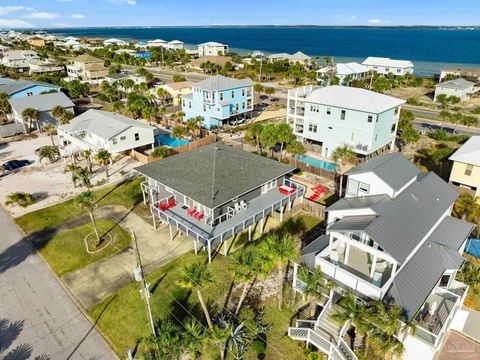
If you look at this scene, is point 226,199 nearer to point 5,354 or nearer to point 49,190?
point 5,354

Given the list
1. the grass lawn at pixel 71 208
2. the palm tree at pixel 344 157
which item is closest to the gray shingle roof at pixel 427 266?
→ the palm tree at pixel 344 157

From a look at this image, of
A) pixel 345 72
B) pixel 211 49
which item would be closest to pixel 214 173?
pixel 345 72

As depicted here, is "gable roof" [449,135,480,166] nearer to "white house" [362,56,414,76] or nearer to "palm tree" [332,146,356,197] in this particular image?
"palm tree" [332,146,356,197]

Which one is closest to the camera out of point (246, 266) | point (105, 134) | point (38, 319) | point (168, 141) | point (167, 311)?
point (246, 266)

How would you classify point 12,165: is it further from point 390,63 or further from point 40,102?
point 390,63

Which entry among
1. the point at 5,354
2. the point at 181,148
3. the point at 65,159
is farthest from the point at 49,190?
the point at 5,354
